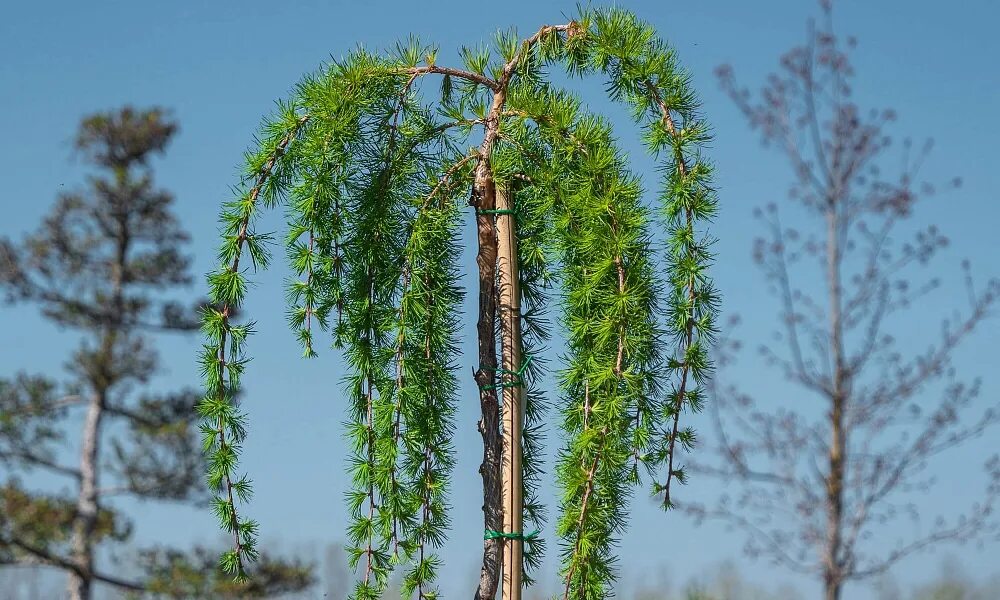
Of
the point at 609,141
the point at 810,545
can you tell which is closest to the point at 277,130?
the point at 609,141

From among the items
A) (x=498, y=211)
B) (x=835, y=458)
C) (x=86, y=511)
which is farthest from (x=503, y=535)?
(x=86, y=511)

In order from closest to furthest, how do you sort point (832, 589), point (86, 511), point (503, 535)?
point (503, 535) < point (832, 589) < point (86, 511)

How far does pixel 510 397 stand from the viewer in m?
1.71

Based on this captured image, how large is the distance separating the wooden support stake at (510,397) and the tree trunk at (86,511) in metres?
3.04

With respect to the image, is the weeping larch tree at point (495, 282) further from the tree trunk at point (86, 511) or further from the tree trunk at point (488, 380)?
the tree trunk at point (86, 511)

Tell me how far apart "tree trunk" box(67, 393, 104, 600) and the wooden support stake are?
→ 3039mm

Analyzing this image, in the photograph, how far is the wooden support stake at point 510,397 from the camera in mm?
1675

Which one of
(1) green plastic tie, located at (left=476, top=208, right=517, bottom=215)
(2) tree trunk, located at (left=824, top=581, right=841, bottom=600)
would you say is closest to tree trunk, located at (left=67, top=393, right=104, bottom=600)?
(2) tree trunk, located at (left=824, top=581, right=841, bottom=600)

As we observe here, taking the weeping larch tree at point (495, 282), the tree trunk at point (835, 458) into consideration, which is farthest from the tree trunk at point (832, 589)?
the weeping larch tree at point (495, 282)

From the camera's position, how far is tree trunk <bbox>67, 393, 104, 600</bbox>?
4121 millimetres

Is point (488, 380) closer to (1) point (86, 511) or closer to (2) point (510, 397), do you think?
(2) point (510, 397)

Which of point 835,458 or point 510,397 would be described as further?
point 835,458

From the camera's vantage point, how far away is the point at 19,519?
13.3 ft

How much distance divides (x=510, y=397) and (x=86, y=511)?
3.12 m
